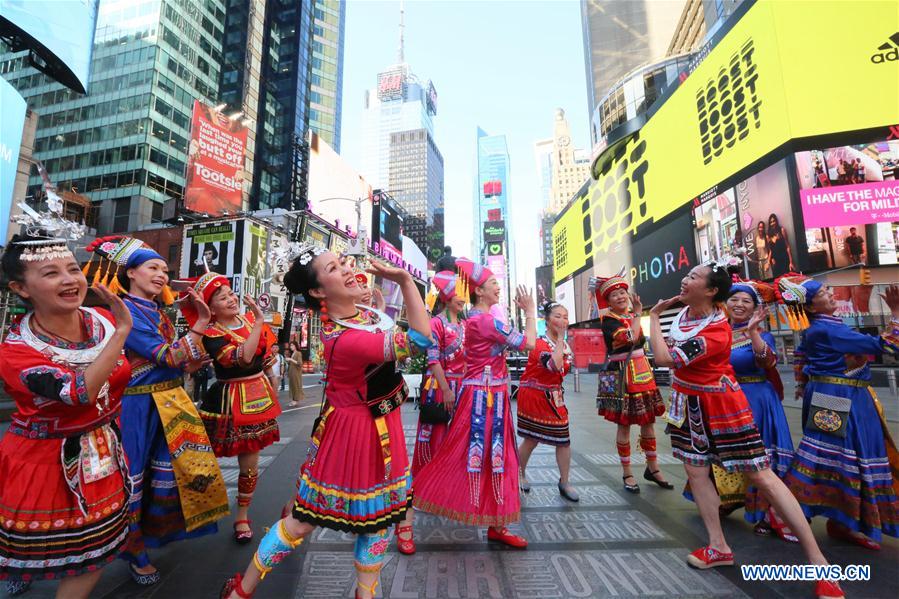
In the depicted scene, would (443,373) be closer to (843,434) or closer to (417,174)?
(843,434)

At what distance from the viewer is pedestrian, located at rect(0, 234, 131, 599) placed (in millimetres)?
1817

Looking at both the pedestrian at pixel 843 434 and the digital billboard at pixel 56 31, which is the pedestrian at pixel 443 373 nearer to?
the pedestrian at pixel 843 434

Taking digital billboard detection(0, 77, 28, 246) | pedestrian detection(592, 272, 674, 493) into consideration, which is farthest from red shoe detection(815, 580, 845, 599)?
digital billboard detection(0, 77, 28, 246)

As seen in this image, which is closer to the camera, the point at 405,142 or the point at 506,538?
the point at 506,538

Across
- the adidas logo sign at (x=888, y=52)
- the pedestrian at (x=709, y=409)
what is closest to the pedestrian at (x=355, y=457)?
the pedestrian at (x=709, y=409)

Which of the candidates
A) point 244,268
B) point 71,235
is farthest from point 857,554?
point 244,268

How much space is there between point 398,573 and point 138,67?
157 ft

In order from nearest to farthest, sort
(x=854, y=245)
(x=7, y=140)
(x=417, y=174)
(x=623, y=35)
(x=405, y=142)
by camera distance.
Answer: (x=7, y=140) → (x=854, y=245) → (x=623, y=35) → (x=417, y=174) → (x=405, y=142)

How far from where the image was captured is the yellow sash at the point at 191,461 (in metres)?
2.83

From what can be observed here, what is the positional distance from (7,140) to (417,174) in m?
117

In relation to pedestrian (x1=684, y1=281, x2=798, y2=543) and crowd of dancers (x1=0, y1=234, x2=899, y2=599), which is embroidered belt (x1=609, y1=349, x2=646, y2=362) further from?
pedestrian (x1=684, y1=281, x2=798, y2=543)

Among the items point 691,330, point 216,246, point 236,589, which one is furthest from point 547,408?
point 216,246

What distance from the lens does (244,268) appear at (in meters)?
24.0

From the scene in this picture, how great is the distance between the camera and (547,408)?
4.20 meters
